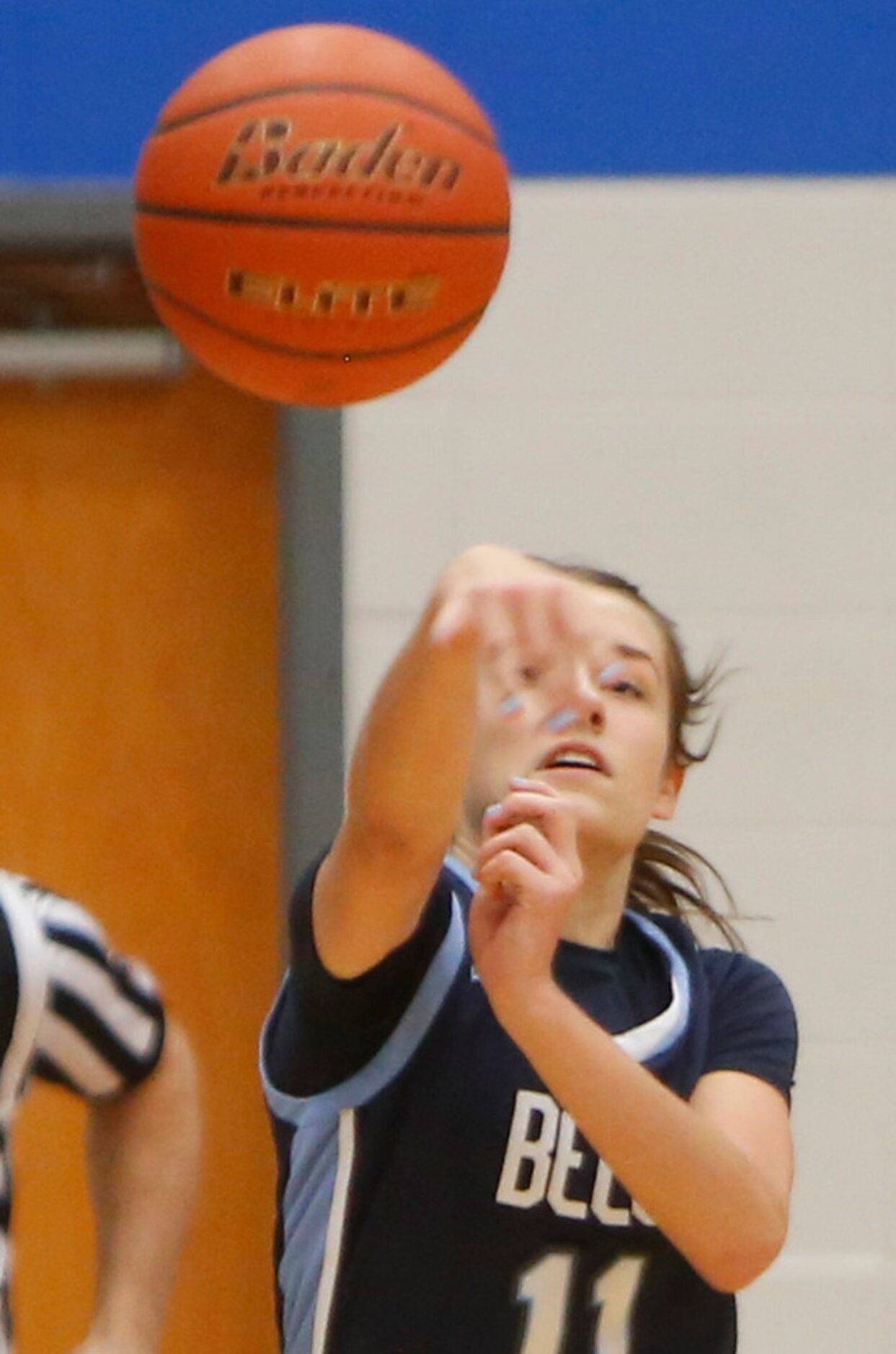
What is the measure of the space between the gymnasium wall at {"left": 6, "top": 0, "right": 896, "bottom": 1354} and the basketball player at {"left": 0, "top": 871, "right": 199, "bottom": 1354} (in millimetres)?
1170

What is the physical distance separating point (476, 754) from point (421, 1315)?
409mm

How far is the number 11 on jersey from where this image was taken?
1.52 m

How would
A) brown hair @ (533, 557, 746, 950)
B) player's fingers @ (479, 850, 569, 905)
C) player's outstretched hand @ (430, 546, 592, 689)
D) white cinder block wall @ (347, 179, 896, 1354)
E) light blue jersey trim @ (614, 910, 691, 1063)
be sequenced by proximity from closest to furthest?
player's outstretched hand @ (430, 546, 592, 689)
player's fingers @ (479, 850, 569, 905)
light blue jersey trim @ (614, 910, 691, 1063)
brown hair @ (533, 557, 746, 950)
white cinder block wall @ (347, 179, 896, 1354)

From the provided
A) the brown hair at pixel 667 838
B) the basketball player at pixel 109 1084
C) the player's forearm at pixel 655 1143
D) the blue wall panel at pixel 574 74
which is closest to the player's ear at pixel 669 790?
the brown hair at pixel 667 838

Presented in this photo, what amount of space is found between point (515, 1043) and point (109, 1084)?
0.98ft

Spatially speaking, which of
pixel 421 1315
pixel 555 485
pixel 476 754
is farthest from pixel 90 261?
pixel 421 1315

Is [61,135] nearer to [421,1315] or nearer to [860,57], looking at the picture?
[860,57]

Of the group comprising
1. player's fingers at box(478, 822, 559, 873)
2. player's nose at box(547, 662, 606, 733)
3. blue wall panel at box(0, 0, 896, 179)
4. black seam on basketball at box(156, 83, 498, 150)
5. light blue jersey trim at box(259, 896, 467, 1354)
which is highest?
blue wall panel at box(0, 0, 896, 179)

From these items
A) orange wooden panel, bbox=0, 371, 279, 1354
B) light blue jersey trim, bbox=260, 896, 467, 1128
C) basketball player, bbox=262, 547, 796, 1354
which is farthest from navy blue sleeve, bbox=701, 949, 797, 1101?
orange wooden panel, bbox=0, 371, 279, 1354

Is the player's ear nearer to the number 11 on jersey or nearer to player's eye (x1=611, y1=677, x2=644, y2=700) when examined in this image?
player's eye (x1=611, y1=677, x2=644, y2=700)

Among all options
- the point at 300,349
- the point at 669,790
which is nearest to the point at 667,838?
the point at 669,790

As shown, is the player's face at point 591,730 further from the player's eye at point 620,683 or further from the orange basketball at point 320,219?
the orange basketball at point 320,219

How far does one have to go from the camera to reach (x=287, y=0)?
8.96ft

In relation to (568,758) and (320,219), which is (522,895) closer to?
(568,758)
